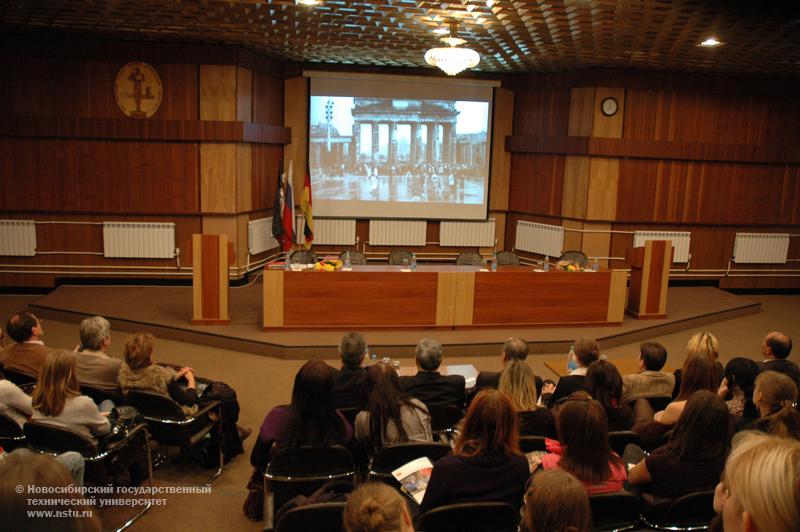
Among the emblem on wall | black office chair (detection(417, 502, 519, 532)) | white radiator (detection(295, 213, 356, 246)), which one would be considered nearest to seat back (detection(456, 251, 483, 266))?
white radiator (detection(295, 213, 356, 246))

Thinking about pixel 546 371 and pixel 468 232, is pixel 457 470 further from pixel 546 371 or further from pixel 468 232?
pixel 468 232

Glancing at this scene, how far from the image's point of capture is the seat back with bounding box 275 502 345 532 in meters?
2.46

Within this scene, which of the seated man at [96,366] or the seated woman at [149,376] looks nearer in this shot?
the seated woman at [149,376]

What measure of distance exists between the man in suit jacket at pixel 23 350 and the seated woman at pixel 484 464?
3.02 m

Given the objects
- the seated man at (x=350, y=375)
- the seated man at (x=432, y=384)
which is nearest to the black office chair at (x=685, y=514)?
the seated man at (x=432, y=384)

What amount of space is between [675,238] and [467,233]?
3.61 metres

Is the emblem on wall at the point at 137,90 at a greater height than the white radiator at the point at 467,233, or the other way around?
the emblem on wall at the point at 137,90

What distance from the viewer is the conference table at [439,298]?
7441mm

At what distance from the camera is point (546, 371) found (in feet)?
23.1

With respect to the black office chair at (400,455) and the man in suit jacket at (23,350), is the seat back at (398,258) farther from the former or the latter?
the black office chair at (400,455)

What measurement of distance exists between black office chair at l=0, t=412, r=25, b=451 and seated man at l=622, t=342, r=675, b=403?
3.80 meters

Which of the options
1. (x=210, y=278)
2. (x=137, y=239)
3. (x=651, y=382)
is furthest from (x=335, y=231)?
(x=651, y=382)

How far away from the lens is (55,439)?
3.41 meters

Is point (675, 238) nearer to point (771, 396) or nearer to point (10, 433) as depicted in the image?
point (771, 396)
